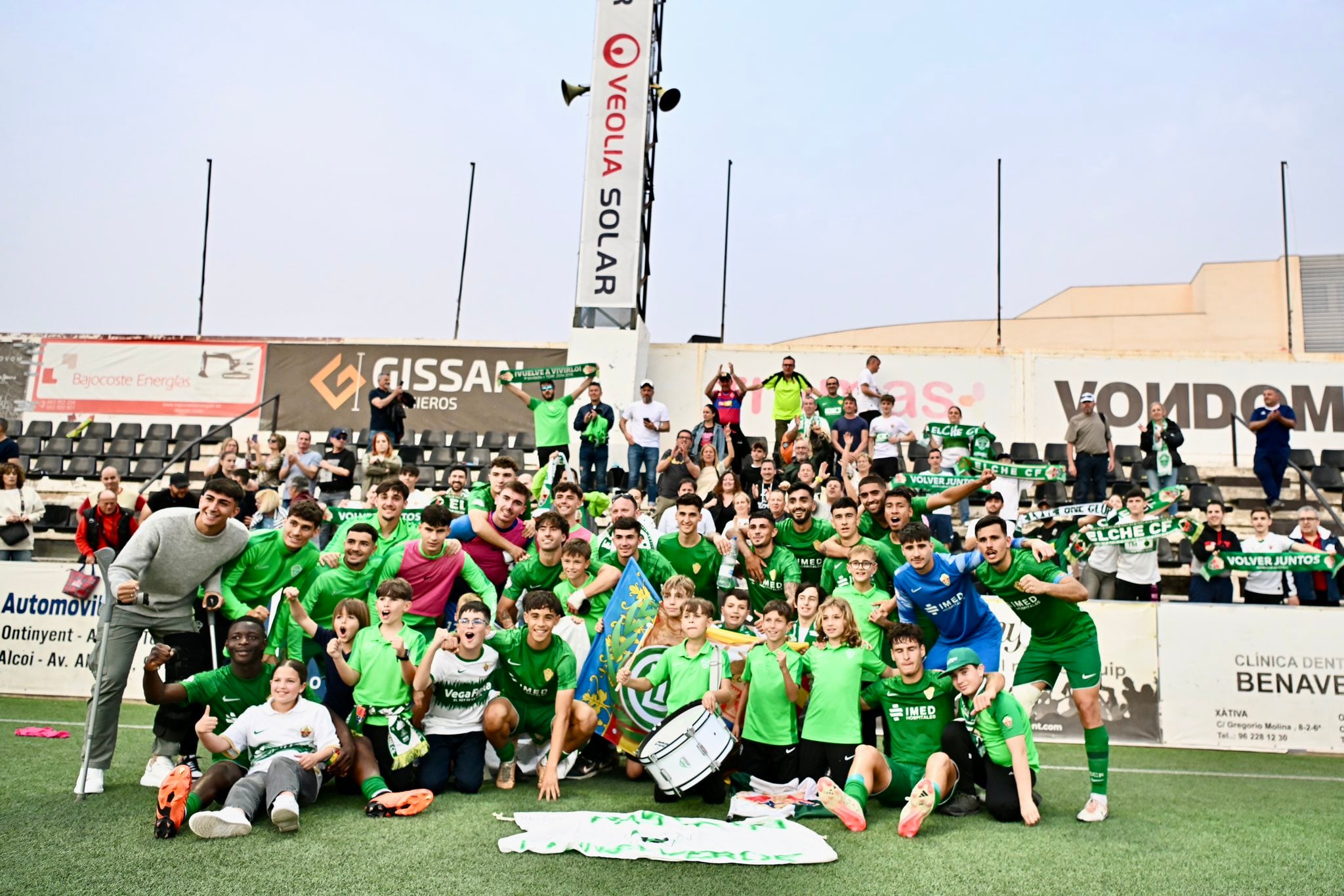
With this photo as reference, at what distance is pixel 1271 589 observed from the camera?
11.2m

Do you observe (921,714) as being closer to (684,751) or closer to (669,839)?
(684,751)

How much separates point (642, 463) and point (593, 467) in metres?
0.99

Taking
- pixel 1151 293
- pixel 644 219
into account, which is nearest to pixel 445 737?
pixel 644 219

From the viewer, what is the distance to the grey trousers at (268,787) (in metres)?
5.20

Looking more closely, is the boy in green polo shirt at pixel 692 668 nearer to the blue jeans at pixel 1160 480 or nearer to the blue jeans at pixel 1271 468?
the blue jeans at pixel 1160 480

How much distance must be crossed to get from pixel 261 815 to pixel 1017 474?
27.8 ft

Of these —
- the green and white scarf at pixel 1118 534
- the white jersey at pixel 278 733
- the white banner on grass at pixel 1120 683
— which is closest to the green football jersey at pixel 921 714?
the green and white scarf at pixel 1118 534

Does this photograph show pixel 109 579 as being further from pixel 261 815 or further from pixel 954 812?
pixel 954 812

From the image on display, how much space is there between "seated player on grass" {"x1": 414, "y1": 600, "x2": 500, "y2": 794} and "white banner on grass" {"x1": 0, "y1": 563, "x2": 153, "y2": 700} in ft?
21.0

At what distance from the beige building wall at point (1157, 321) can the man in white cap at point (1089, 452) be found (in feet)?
44.0

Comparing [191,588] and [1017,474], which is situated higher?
[1017,474]

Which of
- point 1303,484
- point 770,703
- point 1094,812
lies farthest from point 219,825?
point 1303,484

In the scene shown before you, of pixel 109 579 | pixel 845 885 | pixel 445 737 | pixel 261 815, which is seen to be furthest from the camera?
pixel 445 737

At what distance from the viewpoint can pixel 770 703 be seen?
261 inches
